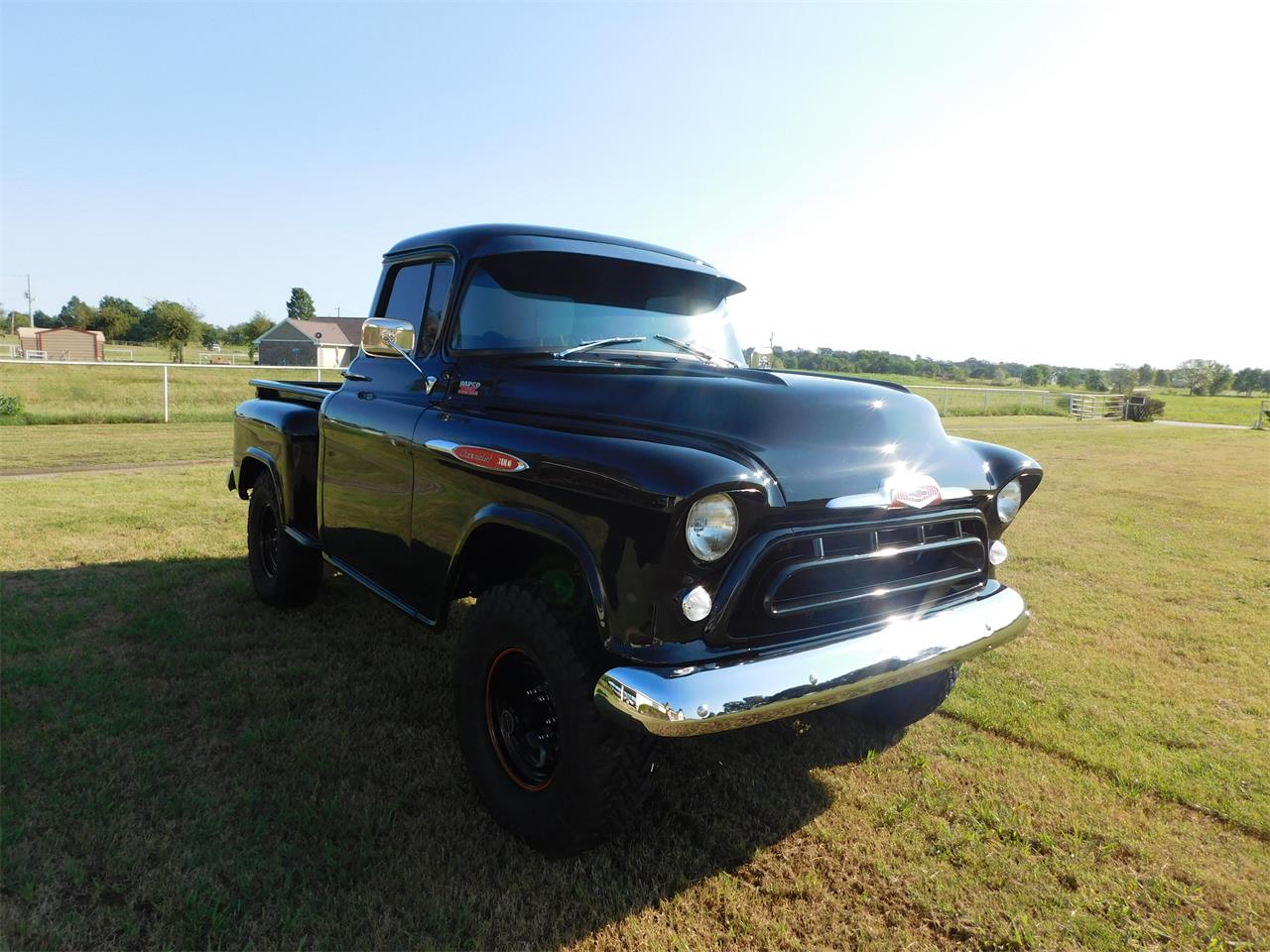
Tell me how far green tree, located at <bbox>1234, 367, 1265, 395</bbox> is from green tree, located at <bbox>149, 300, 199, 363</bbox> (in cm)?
10039

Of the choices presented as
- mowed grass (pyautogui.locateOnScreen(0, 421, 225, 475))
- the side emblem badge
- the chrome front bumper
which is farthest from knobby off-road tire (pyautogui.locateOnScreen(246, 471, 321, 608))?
mowed grass (pyautogui.locateOnScreen(0, 421, 225, 475))

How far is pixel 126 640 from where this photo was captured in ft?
13.7

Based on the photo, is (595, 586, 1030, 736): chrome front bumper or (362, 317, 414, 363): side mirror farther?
(362, 317, 414, 363): side mirror

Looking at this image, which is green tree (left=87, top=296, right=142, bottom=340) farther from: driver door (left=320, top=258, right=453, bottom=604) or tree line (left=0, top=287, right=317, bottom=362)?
driver door (left=320, top=258, right=453, bottom=604)

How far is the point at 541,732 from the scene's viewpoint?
2635 millimetres

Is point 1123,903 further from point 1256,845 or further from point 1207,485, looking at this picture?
point 1207,485

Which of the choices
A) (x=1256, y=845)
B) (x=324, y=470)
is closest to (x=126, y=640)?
(x=324, y=470)

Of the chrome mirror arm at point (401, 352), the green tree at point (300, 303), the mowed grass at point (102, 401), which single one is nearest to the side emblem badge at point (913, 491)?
the chrome mirror arm at point (401, 352)

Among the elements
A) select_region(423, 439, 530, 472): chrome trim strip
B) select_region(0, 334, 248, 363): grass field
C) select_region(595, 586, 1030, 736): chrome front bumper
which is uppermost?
select_region(423, 439, 530, 472): chrome trim strip

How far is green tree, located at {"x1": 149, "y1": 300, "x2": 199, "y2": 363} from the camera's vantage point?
181 feet

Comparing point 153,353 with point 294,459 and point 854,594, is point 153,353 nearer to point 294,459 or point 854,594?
point 294,459

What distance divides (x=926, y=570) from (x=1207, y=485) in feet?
38.4

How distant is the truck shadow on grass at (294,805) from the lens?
2.22 metres

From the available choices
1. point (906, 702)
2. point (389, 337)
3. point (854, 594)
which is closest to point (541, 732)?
point (854, 594)
